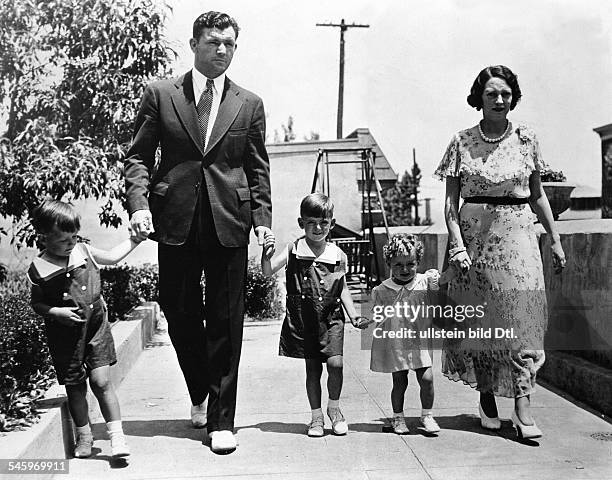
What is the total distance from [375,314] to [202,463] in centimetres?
114

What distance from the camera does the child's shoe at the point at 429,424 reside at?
3744 mm

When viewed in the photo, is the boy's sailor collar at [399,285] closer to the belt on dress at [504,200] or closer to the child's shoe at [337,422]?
the belt on dress at [504,200]

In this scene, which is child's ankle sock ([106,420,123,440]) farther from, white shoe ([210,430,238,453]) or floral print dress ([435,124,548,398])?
floral print dress ([435,124,548,398])

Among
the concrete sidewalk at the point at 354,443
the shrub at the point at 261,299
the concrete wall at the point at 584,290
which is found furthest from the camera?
the shrub at the point at 261,299

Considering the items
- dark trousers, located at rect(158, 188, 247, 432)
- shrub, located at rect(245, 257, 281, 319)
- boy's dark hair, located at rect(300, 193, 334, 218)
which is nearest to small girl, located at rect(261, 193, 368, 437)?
boy's dark hair, located at rect(300, 193, 334, 218)

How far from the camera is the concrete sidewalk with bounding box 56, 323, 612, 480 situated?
322 centimetres

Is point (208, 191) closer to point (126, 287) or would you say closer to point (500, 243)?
point (500, 243)

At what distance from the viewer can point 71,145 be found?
620cm

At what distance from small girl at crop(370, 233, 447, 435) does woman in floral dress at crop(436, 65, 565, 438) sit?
0.65 feet

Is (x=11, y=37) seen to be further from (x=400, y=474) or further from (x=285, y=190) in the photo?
(x=285, y=190)

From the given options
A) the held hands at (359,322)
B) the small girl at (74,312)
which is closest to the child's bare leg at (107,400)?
the small girl at (74,312)

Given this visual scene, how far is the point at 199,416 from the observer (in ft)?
12.8

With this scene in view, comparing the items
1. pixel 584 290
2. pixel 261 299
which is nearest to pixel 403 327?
pixel 584 290

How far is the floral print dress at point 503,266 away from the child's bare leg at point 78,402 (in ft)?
5.99
